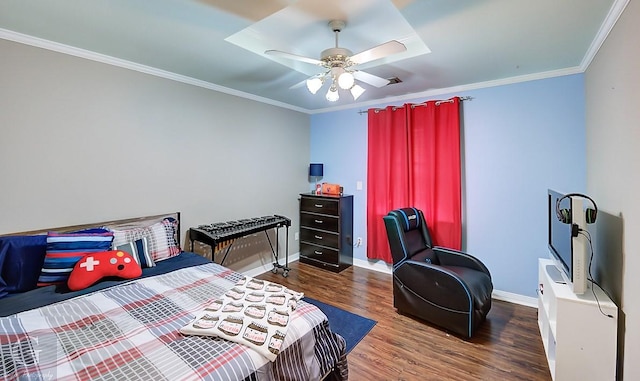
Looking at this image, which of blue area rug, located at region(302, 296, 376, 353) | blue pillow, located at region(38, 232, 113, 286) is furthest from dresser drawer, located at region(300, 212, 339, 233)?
blue pillow, located at region(38, 232, 113, 286)

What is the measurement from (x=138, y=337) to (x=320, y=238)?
9.96 ft

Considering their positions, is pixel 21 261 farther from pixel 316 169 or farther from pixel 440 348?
pixel 316 169

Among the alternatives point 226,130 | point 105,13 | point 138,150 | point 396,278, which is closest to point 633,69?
point 396,278

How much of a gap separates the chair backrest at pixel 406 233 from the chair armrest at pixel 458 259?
0.67ft

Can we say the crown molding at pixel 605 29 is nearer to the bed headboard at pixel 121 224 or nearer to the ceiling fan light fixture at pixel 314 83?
the ceiling fan light fixture at pixel 314 83

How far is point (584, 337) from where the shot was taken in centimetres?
176

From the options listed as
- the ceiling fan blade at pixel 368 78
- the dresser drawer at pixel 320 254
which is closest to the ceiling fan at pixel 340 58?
the ceiling fan blade at pixel 368 78

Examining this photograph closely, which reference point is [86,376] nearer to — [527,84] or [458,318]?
[458,318]

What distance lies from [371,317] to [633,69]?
8.83ft

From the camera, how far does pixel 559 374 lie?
1803 millimetres

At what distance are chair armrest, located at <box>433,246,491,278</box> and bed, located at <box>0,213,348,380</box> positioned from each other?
1.85m

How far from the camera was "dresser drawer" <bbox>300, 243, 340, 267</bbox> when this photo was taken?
4.07m

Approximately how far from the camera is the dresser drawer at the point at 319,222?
13.4 feet

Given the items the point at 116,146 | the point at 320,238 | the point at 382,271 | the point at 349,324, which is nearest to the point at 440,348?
the point at 349,324
